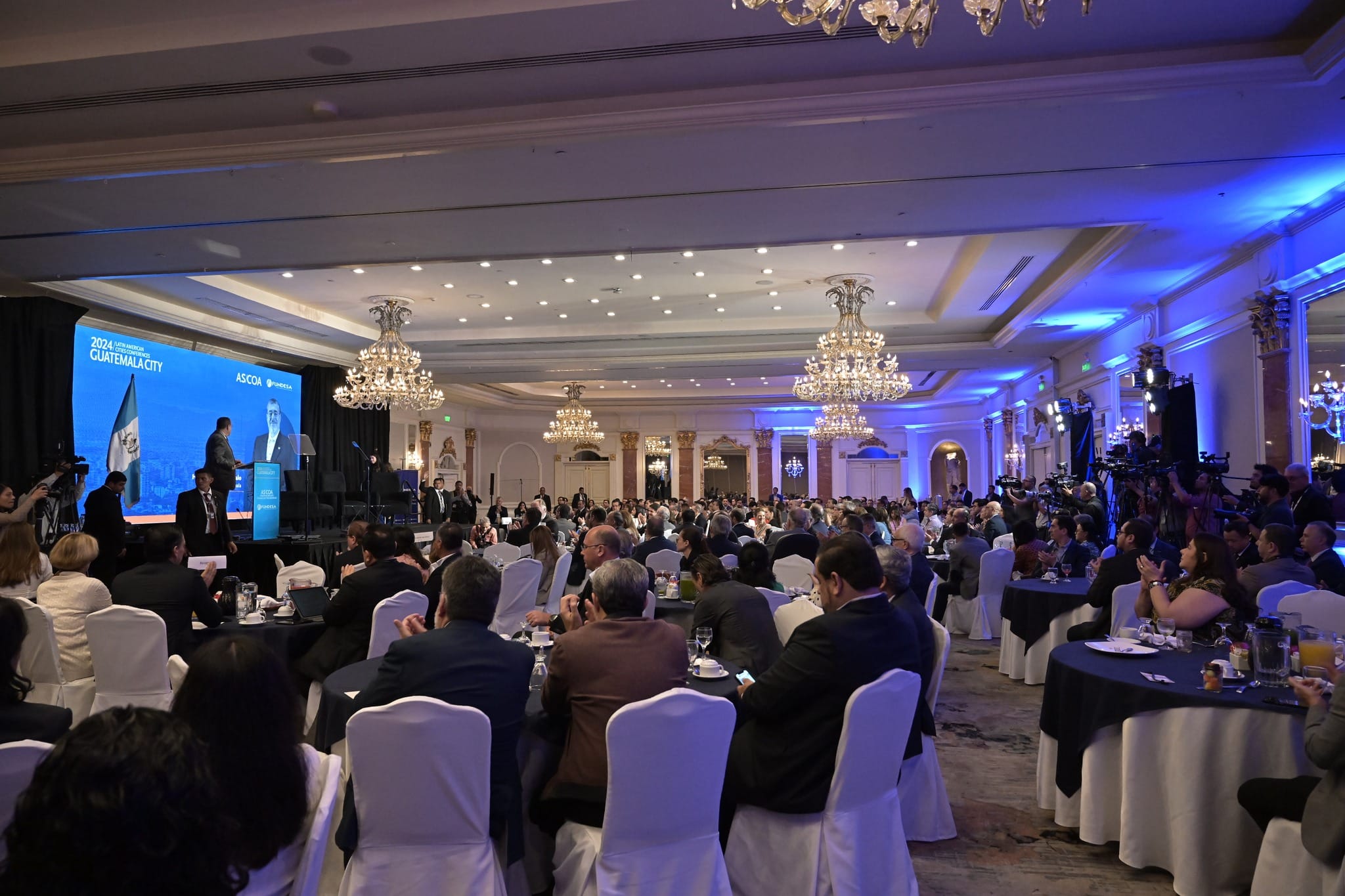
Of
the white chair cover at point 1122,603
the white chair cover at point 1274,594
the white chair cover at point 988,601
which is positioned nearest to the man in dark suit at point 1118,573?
the white chair cover at point 1122,603

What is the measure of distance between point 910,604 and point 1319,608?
210 centimetres

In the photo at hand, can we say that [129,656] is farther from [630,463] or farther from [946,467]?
[946,467]

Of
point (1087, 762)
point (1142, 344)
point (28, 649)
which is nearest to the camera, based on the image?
point (1087, 762)

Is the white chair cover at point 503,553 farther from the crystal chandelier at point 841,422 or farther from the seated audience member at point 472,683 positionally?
the crystal chandelier at point 841,422

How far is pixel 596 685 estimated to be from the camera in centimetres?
283

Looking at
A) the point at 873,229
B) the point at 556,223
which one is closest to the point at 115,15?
the point at 556,223

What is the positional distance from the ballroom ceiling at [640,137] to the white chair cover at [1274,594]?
2.87m

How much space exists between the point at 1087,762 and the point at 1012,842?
54 centimetres

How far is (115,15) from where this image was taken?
4.96m

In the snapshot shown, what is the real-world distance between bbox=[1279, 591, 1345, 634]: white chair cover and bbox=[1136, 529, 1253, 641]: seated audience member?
0.37 metres

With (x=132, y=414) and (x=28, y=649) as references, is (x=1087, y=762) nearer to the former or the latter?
(x=28, y=649)

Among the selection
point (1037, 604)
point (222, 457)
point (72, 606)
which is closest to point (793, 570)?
point (1037, 604)

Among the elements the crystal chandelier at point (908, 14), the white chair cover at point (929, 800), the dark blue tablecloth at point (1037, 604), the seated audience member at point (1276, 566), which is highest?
the crystal chandelier at point (908, 14)

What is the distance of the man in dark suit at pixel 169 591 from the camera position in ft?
14.9
